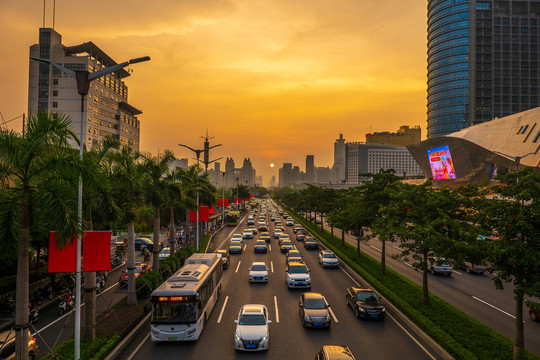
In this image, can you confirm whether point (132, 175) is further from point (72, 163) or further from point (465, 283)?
point (465, 283)

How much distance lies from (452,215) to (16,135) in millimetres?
20417

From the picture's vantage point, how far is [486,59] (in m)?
136

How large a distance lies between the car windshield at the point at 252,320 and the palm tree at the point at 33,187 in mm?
8219

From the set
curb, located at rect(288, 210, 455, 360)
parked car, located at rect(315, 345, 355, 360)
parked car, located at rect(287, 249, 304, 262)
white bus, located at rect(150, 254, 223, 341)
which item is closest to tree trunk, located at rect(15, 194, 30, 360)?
white bus, located at rect(150, 254, 223, 341)

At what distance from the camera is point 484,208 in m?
13.4

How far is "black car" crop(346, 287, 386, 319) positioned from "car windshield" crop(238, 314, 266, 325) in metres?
6.11

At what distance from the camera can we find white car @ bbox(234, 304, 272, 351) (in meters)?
14.2

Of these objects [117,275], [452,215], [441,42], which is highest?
[441,42]

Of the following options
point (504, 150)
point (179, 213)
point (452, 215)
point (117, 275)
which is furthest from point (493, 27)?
point (117, 275)

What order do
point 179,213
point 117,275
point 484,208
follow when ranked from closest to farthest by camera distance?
point 484,208 → point 117,275 → point 179,213

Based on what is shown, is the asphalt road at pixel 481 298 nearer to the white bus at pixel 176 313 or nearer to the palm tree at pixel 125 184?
the white bus at pixel 176 313

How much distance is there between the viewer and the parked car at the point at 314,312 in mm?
16703

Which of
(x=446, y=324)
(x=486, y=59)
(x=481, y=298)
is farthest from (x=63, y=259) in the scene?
(x=486, y=59)

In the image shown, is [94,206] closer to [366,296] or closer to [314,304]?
[314,304]
